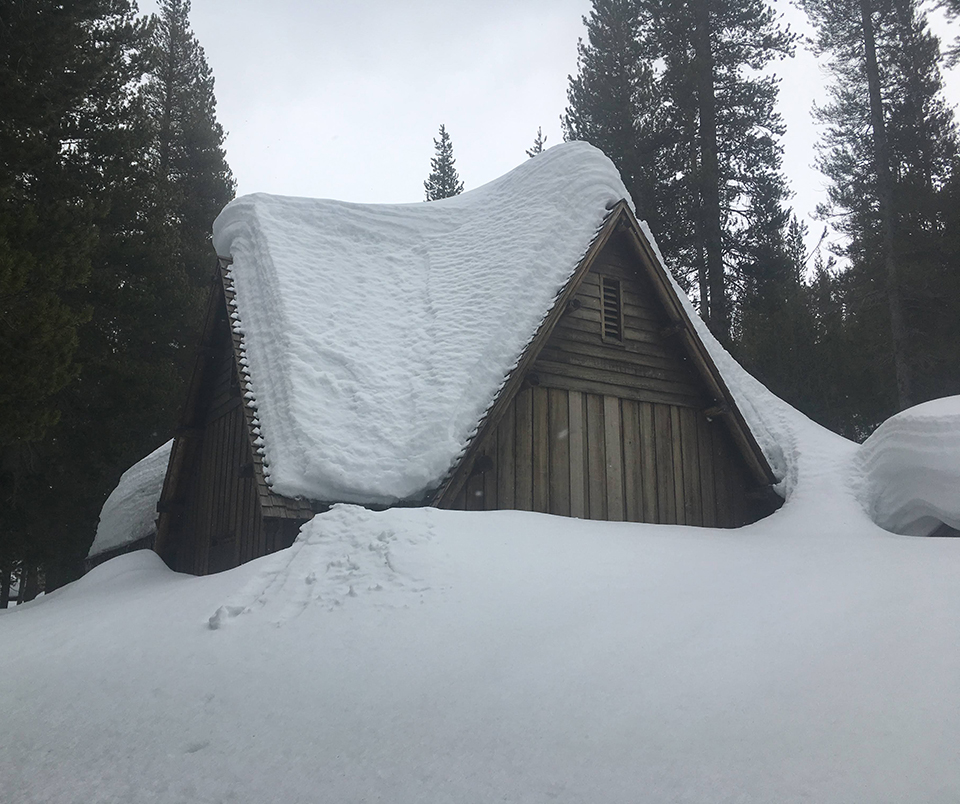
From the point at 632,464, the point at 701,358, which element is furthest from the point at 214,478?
the point at 701,358

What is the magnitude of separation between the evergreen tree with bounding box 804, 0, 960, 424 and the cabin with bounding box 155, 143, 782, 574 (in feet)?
28.9

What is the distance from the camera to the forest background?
49.3 ft

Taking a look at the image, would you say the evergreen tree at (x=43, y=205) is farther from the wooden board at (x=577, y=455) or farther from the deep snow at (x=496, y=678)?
the wooden board at (x=577, y=455)

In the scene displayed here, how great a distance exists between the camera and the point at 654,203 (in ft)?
69.1

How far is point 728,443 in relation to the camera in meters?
10.9

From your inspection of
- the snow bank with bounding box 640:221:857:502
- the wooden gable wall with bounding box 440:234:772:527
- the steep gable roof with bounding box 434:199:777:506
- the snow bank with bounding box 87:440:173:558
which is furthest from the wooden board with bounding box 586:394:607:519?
the snow bank with bounding box 87:440:173:558

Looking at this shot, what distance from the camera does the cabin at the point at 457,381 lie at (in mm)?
8125

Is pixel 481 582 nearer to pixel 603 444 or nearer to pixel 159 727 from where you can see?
pixel 159 727

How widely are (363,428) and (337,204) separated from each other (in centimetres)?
602

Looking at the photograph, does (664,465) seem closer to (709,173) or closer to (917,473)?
(917,473)

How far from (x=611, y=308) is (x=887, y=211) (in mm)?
12316

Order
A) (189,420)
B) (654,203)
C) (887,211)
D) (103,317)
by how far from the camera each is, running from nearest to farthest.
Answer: (189,420), (103,317), (887,211), (654,203)

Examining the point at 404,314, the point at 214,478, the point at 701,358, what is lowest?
the point at 214,478

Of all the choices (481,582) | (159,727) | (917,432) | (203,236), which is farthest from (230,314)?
(203,236)
